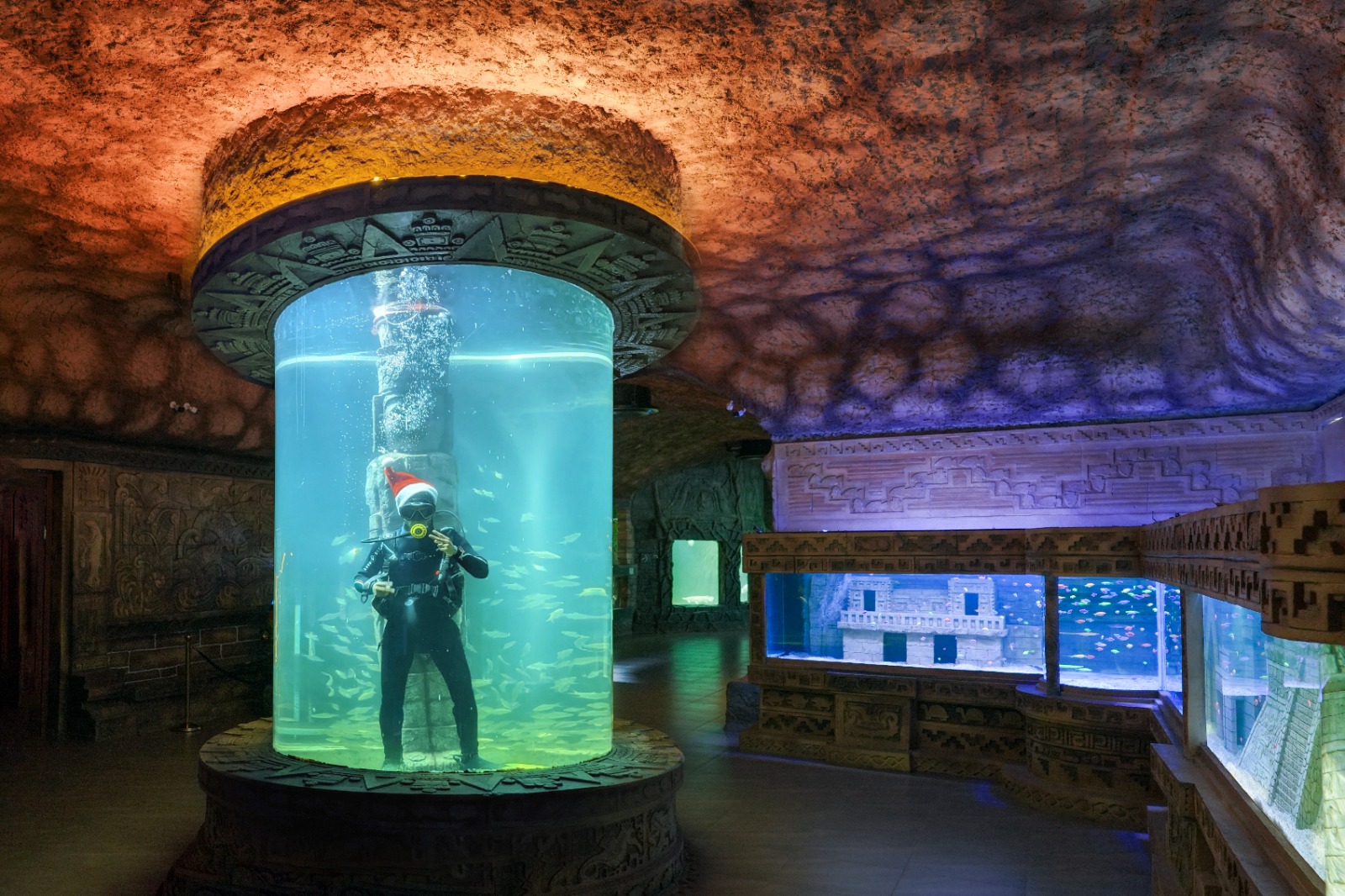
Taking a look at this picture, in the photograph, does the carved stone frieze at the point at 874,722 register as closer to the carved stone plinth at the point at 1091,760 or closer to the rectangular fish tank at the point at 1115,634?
the carved stone plinth at the point at 1091,760

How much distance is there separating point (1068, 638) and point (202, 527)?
8164mm

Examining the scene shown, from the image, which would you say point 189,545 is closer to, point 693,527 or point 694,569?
point 693,527

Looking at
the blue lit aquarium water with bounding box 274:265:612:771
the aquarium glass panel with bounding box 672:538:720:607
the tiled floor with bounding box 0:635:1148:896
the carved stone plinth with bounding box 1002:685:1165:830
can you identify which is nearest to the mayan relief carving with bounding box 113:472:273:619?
the tiled floor with bounding box 0:635:1148:896

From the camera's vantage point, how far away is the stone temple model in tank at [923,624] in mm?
7461

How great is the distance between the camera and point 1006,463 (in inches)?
302

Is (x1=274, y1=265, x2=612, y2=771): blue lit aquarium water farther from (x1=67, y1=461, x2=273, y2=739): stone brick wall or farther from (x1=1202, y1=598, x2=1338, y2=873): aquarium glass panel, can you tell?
(x1=67, y1=461, x2=273, y2=739): stone brick wall

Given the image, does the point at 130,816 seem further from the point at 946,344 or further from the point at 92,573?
the point at 946,344

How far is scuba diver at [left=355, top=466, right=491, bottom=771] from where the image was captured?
14.8 ft

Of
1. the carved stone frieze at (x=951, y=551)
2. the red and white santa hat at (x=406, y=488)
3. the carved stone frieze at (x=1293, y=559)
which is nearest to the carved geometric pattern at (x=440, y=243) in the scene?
the red and white santa hat at (x=406, y=488)

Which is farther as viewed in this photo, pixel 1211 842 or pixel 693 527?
pixel 693 527

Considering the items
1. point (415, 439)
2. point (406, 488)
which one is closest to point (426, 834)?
point (406, 488)

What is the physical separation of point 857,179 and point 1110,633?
3877 millimetres

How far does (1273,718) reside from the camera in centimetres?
262

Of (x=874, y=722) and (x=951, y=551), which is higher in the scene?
(x=951, y=551)
